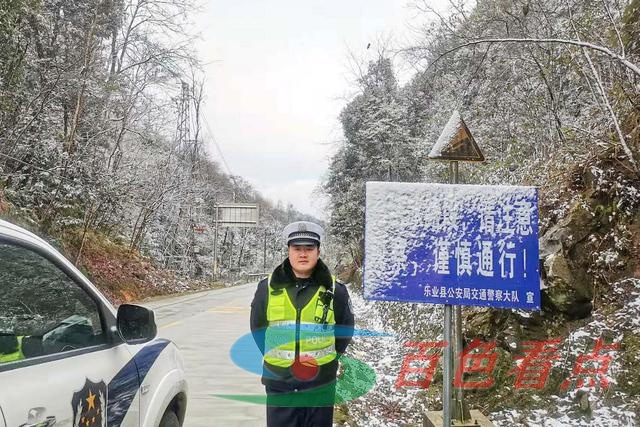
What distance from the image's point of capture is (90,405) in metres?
2.05

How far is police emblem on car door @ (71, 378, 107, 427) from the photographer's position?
1.95m

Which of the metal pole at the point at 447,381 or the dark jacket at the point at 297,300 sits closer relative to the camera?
the dark jacket at the point at 297,300

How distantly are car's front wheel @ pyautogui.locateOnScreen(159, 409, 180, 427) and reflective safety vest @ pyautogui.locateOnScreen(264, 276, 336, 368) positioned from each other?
0.67m

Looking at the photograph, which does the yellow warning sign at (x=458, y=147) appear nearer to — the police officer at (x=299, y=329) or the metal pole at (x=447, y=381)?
the metal pole at (x=447, y=381)

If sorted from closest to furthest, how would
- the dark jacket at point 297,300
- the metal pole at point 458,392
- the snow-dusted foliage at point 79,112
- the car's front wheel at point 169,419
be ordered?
the car's front wheel at point 169,419 < the dark jacket at point 297,300 < the metal pole at point 458,392 < the snow-dusted foliage at point 79,112

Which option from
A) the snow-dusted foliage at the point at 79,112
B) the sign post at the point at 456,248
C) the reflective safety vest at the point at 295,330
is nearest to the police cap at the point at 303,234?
the reflective safety vest at the point at 295,330

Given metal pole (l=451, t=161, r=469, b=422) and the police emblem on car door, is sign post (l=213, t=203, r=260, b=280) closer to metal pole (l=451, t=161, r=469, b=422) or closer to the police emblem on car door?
metal pole (l=451, t=161, r=469, b=422)

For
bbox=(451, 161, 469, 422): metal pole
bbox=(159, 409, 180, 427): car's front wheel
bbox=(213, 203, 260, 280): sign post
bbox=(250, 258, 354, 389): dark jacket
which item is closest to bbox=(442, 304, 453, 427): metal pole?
bbox=(451, 161, 469, 422): metal pole

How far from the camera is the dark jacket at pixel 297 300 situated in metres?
2.99

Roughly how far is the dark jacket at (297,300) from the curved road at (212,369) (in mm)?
2380

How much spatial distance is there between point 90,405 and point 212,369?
5.73 m

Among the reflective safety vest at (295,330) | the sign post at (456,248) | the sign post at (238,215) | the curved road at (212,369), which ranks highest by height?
the sign post at (238,215)

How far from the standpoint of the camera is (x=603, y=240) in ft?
20.8

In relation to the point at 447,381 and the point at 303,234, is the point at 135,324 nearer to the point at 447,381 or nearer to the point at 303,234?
the point at 303,234
